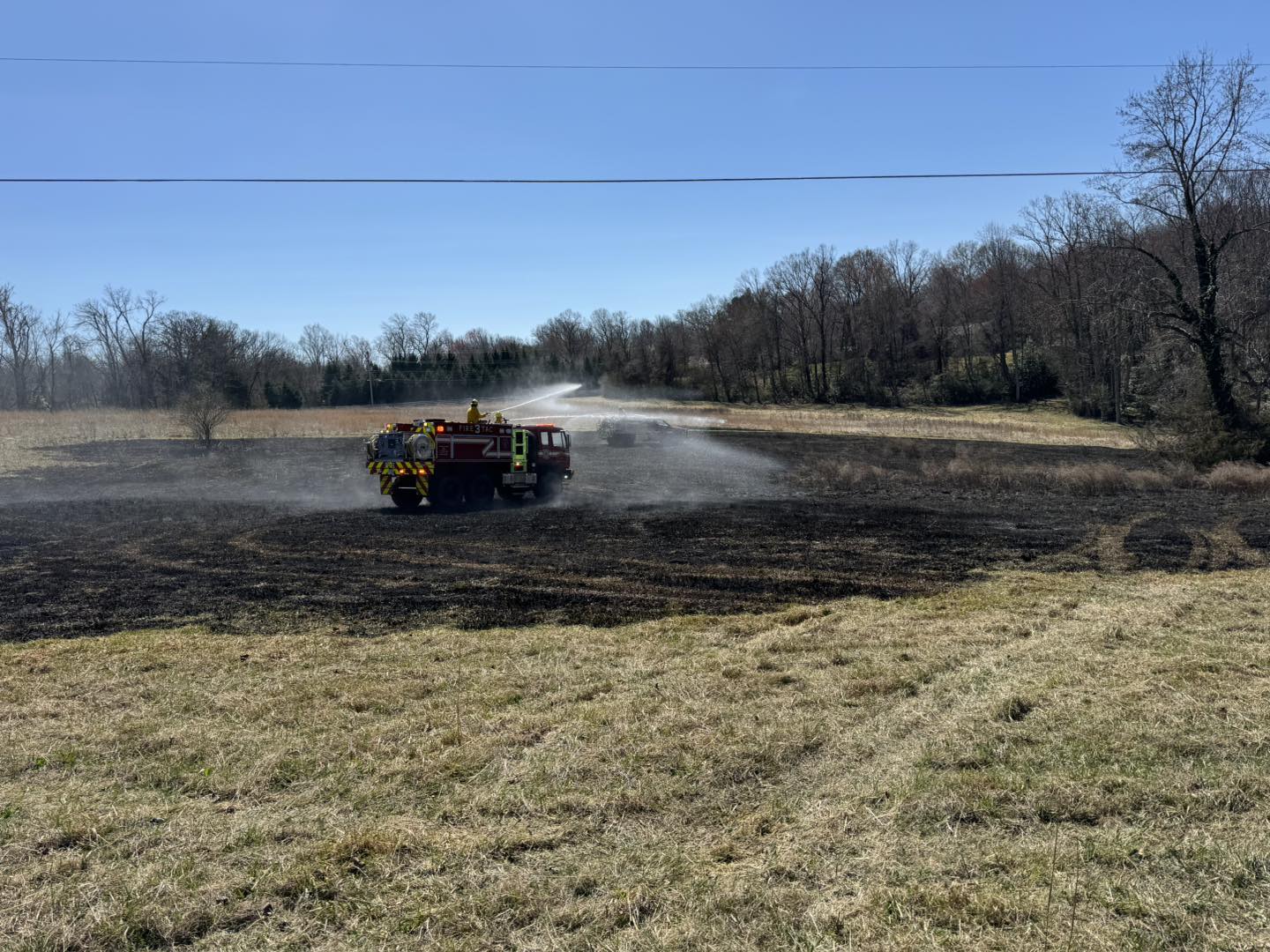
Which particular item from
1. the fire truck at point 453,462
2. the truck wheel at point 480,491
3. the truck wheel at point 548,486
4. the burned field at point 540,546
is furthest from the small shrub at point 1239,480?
the truck wheel at point 480,491

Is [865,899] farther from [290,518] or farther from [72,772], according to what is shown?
[290,518]

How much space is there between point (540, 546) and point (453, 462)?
22.4 feet

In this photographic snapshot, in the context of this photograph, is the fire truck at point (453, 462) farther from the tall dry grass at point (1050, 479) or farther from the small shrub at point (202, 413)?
the small shrub at point (202, 413)

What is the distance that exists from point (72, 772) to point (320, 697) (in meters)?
1.91

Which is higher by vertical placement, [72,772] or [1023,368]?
[1023,368]

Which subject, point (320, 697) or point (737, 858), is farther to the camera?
point (320, 697)

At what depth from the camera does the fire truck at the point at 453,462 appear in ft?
70.7

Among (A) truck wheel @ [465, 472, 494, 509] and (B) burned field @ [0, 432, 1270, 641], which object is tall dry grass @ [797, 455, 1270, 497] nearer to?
(B) burned field @ [0, 432, 1270, 641]

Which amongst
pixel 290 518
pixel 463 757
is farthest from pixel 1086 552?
pixel 290 518

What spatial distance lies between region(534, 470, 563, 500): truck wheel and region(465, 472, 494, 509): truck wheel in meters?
1.26

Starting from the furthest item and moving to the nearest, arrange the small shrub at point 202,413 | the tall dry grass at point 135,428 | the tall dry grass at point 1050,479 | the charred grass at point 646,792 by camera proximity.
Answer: the tall dry grass at point 135,428 → the small shrub at point 202,413 → the tall dry grass at point 1050,479 → the charred grass at point 646,792

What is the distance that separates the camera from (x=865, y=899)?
387 cm

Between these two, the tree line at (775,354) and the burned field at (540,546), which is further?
the tree line at (775,354)

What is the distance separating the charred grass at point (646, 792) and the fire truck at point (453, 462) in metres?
12.6
